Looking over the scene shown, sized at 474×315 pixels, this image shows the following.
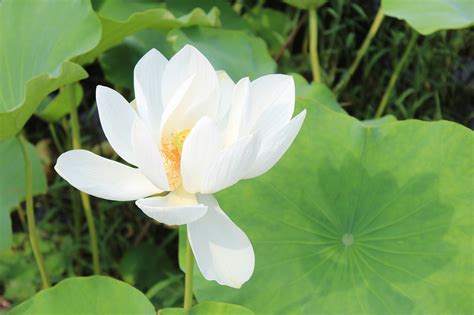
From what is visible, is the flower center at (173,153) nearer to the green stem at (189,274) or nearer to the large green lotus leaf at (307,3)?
the green stem at (189,274)

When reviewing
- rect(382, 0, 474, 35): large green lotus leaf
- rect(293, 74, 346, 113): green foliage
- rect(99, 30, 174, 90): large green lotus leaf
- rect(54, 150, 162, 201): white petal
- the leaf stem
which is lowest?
rect(99, 30, 174, 90): large green lotus leaf

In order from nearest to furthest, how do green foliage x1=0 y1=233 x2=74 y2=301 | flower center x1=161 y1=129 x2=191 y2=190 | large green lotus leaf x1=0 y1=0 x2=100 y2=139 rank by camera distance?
1. flower center x1=161 y1=129 x2=191 y2=190
2. large green lotus leaf x1=0 y1=0 x2=100 y2=139
3. green foliage x1=0 y1=233 x2=74 y2=301

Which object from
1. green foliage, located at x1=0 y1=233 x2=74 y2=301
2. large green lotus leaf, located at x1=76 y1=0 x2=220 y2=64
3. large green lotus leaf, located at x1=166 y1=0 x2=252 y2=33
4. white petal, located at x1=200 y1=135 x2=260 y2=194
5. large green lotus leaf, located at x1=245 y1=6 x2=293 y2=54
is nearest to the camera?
white petal, located at x1=200 y1=135 x2=260 y2=194

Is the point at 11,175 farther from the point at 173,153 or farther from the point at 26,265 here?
the point at 173,153

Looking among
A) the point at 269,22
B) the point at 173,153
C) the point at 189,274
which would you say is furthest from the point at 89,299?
the point at 269,22

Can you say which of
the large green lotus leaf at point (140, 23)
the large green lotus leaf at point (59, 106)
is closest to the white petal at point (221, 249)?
the large green lotus leaf at point (140, 23)

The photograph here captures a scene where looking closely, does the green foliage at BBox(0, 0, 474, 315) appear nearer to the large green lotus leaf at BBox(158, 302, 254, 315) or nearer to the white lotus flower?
the large green lotus leaf at BBox(158, 302, 254, 315)

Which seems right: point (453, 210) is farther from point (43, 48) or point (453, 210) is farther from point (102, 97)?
point (43, 48)

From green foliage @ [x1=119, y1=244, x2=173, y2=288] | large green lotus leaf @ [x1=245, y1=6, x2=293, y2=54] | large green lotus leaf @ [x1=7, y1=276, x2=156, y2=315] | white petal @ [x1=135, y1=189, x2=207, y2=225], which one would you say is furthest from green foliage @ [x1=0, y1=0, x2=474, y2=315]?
large green lotus leaf @ [x1=245, y1=6, x2=293, y2=54]
